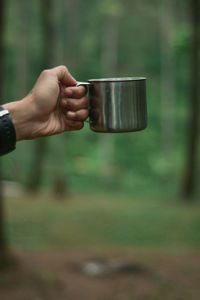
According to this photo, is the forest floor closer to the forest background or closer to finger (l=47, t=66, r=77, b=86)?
the forest background

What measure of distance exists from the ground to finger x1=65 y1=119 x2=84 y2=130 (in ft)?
8.67

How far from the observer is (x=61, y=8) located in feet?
104

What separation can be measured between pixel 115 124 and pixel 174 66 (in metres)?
27.6

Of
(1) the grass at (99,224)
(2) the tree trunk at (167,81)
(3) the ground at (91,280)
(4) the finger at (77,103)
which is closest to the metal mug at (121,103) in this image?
(4) the finger at (77,103)

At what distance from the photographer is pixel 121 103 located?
226 cm

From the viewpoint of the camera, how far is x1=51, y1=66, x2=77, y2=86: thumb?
7.79 ft

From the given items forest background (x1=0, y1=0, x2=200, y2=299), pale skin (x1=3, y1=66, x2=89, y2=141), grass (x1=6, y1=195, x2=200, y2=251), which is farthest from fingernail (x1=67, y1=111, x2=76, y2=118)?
grass (x1=6, y1=195, x2=200, y2=251)

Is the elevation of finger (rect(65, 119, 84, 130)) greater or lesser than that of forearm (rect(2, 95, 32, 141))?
lesser

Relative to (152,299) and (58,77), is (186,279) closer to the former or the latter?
(152,299)

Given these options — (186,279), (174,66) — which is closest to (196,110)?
(186,279)

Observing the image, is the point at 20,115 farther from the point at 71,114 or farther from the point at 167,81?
the point at 167,81

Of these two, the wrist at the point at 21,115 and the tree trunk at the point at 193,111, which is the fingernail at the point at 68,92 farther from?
the tree trunk at the point at 193,111

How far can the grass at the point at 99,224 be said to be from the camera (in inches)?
315

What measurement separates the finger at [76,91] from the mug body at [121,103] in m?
0.09
